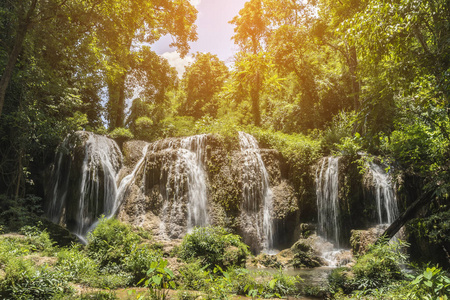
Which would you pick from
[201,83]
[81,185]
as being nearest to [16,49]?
[81,185]

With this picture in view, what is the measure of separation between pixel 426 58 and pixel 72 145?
15462 millimetres

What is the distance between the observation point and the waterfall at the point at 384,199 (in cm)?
1058

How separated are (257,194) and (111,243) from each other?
7.71m

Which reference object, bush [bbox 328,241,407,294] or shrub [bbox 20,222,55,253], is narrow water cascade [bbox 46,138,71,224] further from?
bush [bbox 328,241,407,294]

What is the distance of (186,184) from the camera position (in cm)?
1332

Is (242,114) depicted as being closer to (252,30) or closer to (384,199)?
(252,30)

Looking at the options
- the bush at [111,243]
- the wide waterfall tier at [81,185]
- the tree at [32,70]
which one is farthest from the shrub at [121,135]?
the bush at [111,243]

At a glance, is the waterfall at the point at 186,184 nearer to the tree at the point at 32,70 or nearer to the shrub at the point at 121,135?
the shrub at the point at 121,135

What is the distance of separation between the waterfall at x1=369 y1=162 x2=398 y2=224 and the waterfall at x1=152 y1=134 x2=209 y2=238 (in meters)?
7.33

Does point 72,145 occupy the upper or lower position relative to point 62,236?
upper

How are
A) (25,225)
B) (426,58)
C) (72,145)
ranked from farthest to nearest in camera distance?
(72,145) < (25,225) < (426,58)

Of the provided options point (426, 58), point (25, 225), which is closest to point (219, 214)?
point (25, 225)

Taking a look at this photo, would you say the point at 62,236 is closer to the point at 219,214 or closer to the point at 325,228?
the point at 219,214

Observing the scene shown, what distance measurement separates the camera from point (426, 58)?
5188 millimetres
